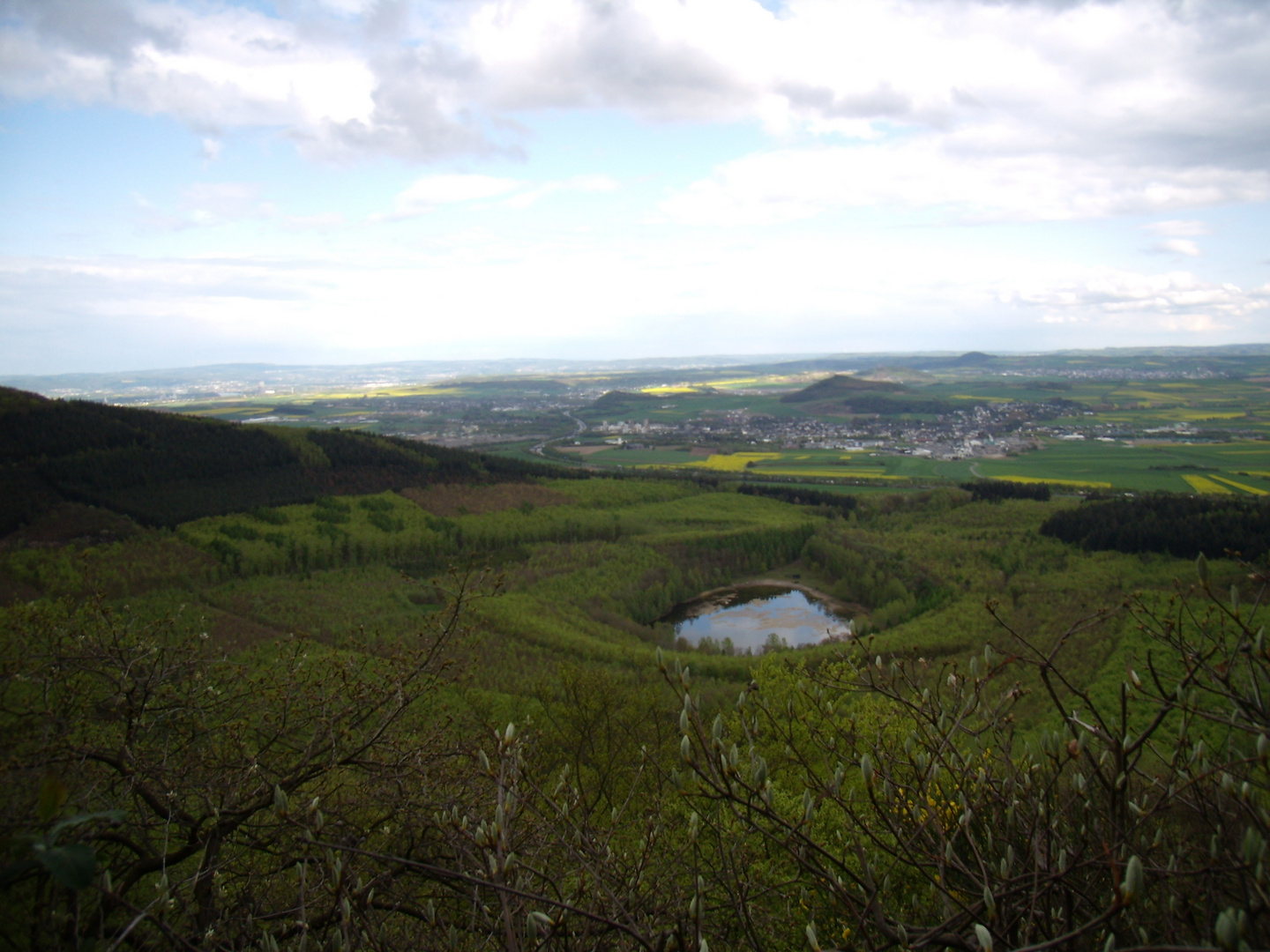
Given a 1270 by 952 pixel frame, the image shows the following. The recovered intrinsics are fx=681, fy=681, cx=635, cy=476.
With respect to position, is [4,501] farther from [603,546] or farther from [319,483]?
[603,546]

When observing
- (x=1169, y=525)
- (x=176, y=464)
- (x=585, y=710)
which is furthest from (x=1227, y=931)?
(x=176, y=464)

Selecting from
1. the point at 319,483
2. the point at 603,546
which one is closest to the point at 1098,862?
the point at 603,546

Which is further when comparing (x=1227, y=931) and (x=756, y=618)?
(x=756, y=618)

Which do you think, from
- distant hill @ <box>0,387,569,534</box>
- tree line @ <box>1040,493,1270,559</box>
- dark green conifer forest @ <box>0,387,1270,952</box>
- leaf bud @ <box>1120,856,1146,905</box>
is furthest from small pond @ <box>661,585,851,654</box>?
leaf bud @ <box>1120,856,1146,905</box>

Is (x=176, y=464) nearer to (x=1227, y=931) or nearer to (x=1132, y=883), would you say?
(x=1132, y=883)

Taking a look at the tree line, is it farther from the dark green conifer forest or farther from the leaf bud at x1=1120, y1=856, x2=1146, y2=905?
the leaf bud at x1=1120, y1=856, x2=1146, y2=905

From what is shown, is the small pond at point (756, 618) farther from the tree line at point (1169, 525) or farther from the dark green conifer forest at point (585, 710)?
the tree line at point (1169, 525)
